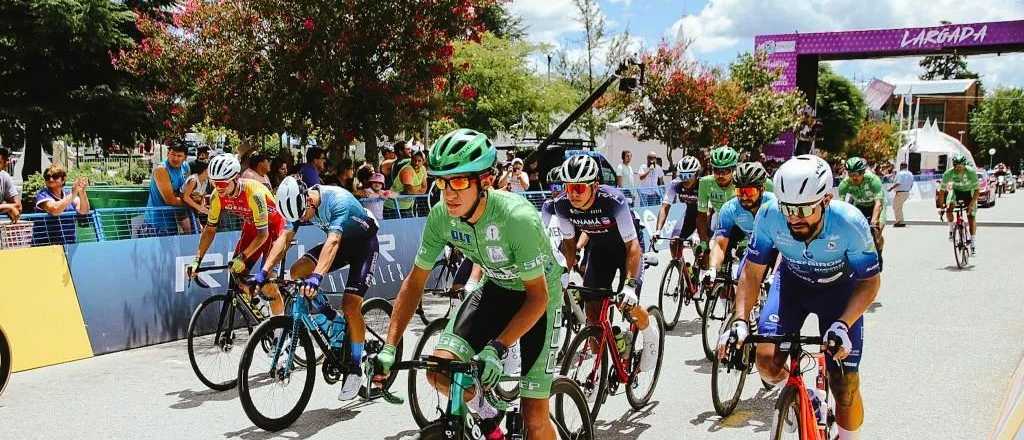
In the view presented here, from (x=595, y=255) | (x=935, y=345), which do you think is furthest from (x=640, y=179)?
(x=595, y=255)

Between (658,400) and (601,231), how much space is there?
140 cm

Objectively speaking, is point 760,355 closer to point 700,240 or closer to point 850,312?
point 850,312

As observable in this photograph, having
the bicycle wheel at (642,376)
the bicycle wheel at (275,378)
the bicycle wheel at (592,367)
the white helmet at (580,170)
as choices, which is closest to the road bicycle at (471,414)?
the bicycle wheel at (592,367)

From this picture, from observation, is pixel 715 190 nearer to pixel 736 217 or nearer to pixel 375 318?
pixel 736 217

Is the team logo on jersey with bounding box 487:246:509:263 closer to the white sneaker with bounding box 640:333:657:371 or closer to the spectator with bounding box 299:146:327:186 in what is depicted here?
the white sneaker with bounding box 640:333:657:371

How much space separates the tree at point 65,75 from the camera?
21.2 metres

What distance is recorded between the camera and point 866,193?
12.1m

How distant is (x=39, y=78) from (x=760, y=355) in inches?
908

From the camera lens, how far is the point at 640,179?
20.7 m

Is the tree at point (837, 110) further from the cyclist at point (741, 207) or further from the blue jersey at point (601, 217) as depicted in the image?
the blue jersey at point (601, 217)

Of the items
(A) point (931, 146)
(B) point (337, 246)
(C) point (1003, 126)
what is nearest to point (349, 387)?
(B) point (337, 246)

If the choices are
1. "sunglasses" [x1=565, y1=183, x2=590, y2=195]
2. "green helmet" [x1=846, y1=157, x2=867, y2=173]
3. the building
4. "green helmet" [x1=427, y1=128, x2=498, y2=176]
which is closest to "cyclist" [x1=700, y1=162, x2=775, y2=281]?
"sunglasses" [x1=565, y1=183, x2=590, y2=195]

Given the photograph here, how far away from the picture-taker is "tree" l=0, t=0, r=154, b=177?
2123 centimetres

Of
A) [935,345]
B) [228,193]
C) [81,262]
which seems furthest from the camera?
[935,345]
